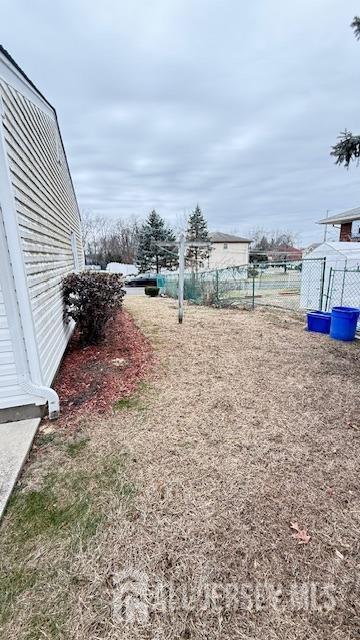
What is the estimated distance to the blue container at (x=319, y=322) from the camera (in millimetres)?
6977

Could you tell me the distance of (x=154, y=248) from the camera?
1219 inches

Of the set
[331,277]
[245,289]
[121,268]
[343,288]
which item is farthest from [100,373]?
[121,268]

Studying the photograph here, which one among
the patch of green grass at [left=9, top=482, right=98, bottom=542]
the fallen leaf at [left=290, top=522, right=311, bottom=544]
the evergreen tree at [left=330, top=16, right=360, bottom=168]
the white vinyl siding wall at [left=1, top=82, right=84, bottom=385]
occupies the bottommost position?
the fallen leaf at [left=290, top=522, right=311, bottom=544]

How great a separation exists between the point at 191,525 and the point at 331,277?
860 cm

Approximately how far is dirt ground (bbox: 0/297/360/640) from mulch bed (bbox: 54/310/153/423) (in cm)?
33

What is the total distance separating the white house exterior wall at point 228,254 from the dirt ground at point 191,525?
3638 cm

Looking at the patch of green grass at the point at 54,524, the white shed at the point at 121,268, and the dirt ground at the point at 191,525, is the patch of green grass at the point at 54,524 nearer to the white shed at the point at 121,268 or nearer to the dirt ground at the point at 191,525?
the dirt ground at the point at 191,525

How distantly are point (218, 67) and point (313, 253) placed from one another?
6.53 m

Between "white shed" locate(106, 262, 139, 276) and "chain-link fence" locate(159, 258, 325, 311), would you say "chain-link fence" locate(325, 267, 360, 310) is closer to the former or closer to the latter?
"chain-link fence" locate(159, 258, 325, 311)

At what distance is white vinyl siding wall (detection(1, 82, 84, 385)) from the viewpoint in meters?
3.00

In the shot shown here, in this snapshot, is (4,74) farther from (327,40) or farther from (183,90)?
(183,90)

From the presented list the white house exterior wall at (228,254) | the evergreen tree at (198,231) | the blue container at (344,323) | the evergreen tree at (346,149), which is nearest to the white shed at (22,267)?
the evergreen tree at (346,149)

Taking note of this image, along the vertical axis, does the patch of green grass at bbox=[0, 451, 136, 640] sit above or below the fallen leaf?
above

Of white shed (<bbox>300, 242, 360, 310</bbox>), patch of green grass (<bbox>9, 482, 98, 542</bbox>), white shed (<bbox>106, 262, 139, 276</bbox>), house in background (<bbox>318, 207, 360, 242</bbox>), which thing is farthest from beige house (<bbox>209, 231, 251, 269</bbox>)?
patch of green grass (<bbox>9, 482, 98, 542</bbox>)
